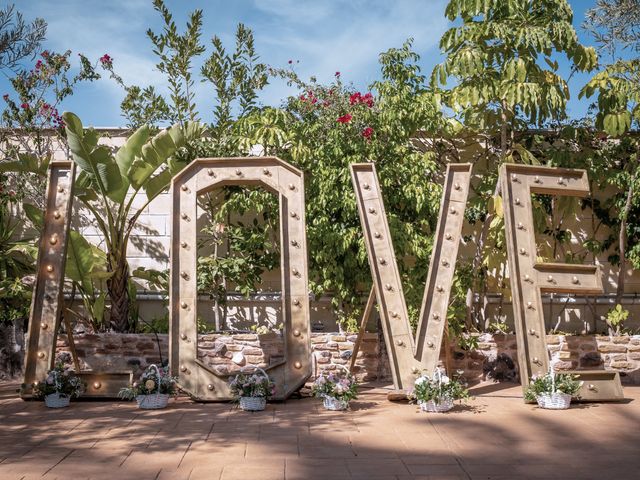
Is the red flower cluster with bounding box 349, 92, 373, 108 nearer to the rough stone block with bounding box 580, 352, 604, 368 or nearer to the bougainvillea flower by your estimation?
the bougainvillea flower

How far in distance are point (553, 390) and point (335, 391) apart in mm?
2384

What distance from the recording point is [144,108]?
11.5m

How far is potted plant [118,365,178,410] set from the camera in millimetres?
8000

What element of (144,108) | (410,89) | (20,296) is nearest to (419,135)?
(410,89)

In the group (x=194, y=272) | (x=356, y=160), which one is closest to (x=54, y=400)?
(x=194, y=272)

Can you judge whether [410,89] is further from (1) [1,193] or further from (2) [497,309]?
(1) [1,193]

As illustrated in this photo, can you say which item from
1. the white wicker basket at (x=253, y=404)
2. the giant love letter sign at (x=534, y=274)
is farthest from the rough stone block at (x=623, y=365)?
the white wicker basket at (x=253, y=404)

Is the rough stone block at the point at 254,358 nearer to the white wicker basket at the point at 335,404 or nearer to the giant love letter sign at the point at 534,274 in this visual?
the white wicker basket at the point at 335,404

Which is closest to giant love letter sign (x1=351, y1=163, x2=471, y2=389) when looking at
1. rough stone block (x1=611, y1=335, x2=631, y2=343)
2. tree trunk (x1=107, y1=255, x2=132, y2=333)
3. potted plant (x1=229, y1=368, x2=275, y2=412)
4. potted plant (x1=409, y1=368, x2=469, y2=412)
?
potted plant (x1=409, y1=368, x2=469, y2=412)

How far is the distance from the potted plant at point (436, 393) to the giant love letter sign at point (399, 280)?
15.1 inches

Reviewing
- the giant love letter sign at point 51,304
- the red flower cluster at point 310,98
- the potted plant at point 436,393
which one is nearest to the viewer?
the potted plant at point 436,393

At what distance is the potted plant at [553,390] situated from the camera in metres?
7.89

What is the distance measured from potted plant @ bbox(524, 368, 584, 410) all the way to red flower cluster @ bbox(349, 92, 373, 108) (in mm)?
4735

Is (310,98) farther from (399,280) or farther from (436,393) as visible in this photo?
(436,393)
